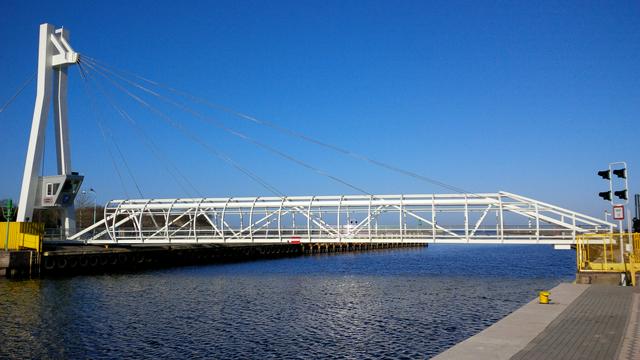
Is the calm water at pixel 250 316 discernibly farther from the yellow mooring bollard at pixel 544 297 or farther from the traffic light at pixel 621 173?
the traffic light at pixel 621 173

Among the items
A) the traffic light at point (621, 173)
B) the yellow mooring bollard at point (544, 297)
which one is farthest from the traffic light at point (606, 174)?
the yellow mooring bollard at point (544, 297)

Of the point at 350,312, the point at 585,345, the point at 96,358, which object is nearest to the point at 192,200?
the point at 350,312

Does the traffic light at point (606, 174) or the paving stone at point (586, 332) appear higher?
the traffic light at point (606, 174)

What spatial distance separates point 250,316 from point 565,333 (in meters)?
14.6

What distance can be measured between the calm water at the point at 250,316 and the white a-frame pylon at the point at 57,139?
32.3 ft

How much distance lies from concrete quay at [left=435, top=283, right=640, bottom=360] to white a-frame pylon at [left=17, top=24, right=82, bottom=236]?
4161cm

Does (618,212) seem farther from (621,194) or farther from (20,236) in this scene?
(20,236)

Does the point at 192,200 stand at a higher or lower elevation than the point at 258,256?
higher

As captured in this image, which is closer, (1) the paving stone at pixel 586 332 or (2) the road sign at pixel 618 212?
(1) the paving stone at pixel 586 332

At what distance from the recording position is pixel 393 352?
58.1ft

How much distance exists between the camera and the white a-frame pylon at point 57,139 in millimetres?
46156

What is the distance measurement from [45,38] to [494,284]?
140 ft

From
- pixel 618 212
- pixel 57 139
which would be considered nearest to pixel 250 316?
pixel 618 212

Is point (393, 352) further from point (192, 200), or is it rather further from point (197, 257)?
point (197, 257)
